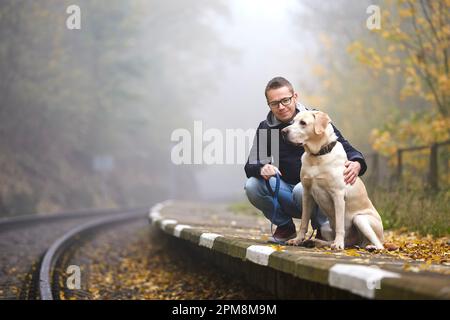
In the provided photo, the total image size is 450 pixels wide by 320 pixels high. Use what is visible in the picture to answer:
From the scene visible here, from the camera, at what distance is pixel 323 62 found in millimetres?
24359

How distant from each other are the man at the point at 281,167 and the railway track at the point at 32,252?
2.41 m

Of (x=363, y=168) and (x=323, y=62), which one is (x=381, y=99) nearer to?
(x=323, y=62)

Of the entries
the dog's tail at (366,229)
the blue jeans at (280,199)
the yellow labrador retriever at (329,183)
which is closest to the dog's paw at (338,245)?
the yellow labrador retriever at (329,183)

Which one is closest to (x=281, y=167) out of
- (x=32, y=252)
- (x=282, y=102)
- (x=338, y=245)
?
(x=282, y=102)

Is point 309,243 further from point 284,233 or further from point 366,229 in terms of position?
point 284,233

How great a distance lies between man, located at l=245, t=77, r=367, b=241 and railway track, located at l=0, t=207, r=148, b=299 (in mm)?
2414

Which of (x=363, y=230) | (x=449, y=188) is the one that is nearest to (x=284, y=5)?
(x=449, y=188)

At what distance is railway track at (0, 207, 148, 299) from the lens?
5.96m

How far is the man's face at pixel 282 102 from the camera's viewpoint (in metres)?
4.53

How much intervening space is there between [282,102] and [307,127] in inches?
21.6

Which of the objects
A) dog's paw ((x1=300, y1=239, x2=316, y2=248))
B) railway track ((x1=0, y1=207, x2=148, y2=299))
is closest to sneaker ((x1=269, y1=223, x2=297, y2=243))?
dog's paw ((x1=300, y1=239, x2=316, y2=248))

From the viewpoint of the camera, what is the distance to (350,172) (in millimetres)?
4164

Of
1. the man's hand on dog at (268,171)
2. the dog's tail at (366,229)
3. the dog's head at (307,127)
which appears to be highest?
the dog's head at (307,127)

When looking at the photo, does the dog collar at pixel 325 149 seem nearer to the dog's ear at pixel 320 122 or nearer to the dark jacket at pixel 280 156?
the dog's ear at pixel 320 122
